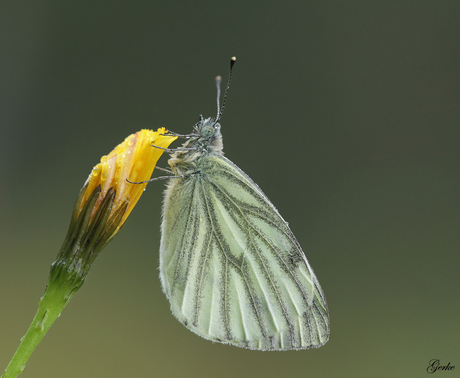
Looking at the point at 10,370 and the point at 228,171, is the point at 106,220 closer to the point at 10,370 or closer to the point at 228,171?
the point at 10,370

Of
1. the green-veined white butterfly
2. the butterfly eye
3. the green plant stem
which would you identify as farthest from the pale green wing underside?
the green plant stem

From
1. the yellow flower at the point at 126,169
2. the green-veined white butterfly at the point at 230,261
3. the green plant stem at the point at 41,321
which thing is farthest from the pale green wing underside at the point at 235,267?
the green plant stem at the point at 41,321

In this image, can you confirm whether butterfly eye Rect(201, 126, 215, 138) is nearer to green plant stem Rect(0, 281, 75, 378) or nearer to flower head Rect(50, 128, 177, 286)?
flower head Rect(50, 128, 177, 286)

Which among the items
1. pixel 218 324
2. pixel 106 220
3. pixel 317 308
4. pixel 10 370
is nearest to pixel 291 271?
pixel 317 308

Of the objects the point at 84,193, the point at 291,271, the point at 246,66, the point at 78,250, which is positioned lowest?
the point at 291,271

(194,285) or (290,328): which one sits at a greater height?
(194,285)

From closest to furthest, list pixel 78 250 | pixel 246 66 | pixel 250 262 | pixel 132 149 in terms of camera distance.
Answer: pixel 78 250
pixel 132 149
pixel 250 262
pixel 246 66

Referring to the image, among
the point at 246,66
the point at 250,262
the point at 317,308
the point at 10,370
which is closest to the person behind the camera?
the point at 10,370

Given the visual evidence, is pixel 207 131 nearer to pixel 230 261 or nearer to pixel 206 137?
pixel 206 137

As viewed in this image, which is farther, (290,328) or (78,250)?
(290,328)
